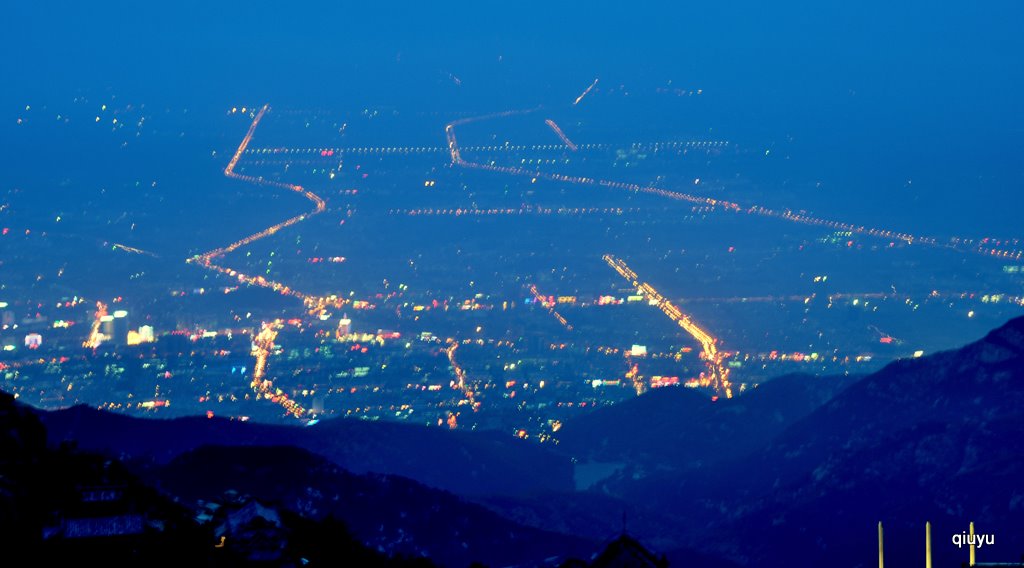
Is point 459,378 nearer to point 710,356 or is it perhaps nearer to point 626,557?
point 710,356

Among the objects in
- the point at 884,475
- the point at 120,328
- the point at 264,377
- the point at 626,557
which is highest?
the point at 120,328

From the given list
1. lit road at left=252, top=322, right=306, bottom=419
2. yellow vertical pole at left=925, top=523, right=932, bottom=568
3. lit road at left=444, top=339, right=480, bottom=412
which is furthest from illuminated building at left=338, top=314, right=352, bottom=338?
yellow vertical pole at left=925, top=523, right=932, bottom=568

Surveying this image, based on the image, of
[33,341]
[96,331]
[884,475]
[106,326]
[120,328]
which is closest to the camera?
[884,475]

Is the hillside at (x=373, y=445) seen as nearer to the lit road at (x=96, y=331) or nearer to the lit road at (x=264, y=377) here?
the lit road at (x=264, y=377)

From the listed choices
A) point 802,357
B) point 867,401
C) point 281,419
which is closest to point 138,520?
point 867,401

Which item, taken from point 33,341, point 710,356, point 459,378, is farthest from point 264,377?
point 710,356

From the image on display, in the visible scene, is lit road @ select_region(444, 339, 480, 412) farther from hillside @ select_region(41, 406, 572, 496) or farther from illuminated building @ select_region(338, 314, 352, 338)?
hillside @ select_region(41, 406, 572, 496)

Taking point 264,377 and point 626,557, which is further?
point 264,377

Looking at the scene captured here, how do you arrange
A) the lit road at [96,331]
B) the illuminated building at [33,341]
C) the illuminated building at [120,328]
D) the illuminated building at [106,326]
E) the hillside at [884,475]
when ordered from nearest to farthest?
the hillside at [884,475] < the illuminated building at [33,341] < the lit road at [96,331] < the illuminated building at [120,328] < the illuminated building at [106,326]

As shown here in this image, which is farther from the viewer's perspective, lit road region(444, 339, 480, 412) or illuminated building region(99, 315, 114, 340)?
illuminated building region(99, 315, 114, 340)

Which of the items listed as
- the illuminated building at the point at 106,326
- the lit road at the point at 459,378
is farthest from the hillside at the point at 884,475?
the illuminated building at the point at 106,326

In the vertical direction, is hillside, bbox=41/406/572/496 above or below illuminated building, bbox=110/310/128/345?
below
